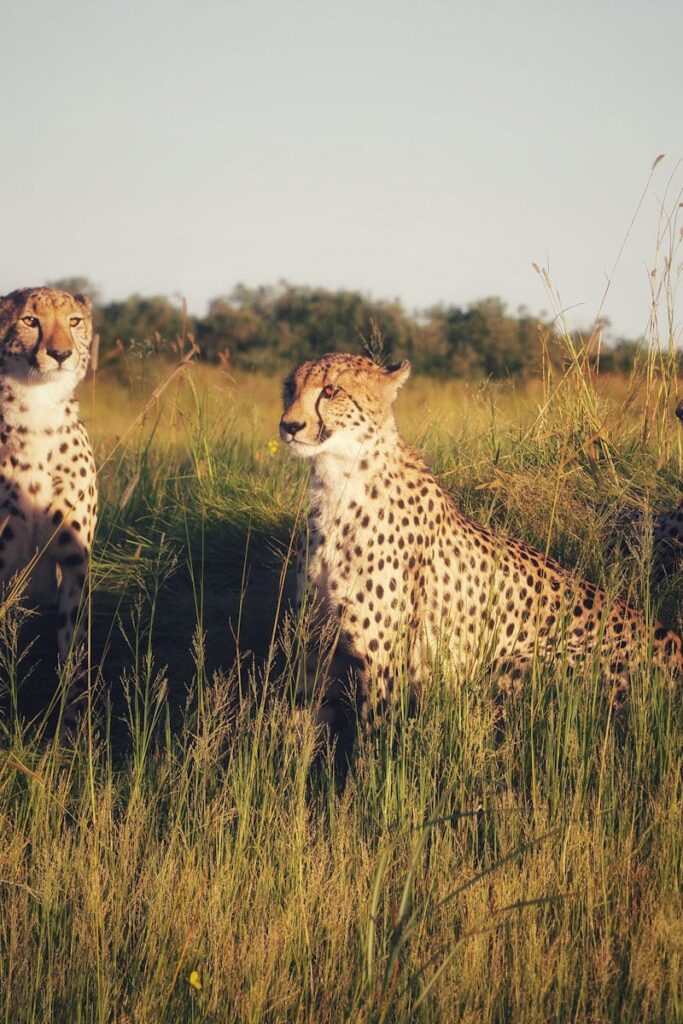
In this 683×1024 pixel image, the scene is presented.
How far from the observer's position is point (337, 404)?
3611 mm

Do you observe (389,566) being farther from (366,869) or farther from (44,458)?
(366,869)

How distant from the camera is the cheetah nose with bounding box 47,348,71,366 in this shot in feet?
13.0

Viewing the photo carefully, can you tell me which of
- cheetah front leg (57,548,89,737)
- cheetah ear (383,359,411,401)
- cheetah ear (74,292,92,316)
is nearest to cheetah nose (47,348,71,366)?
cheetah ear (74,292,92,316)

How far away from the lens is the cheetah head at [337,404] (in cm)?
353

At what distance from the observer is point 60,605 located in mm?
4070

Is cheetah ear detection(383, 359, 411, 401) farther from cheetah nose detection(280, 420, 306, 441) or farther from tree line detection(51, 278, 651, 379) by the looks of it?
tree line detection(51, 278, 651, 379)

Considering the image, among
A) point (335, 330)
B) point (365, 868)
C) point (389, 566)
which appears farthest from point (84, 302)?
point (335, 330)

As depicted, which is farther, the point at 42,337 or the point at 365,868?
the point at 42,337

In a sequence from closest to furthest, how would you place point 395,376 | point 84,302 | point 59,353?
1. point 395,376
2. point 59,353
3. point 84,302

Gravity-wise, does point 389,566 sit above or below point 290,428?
below

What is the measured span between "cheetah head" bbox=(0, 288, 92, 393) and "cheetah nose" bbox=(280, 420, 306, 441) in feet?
2.82

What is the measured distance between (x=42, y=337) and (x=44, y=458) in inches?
14.8

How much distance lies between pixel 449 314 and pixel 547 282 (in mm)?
10081

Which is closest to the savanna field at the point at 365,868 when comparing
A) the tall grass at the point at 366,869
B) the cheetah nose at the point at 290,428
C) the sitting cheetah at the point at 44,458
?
the tall grass at the point at 366,869
